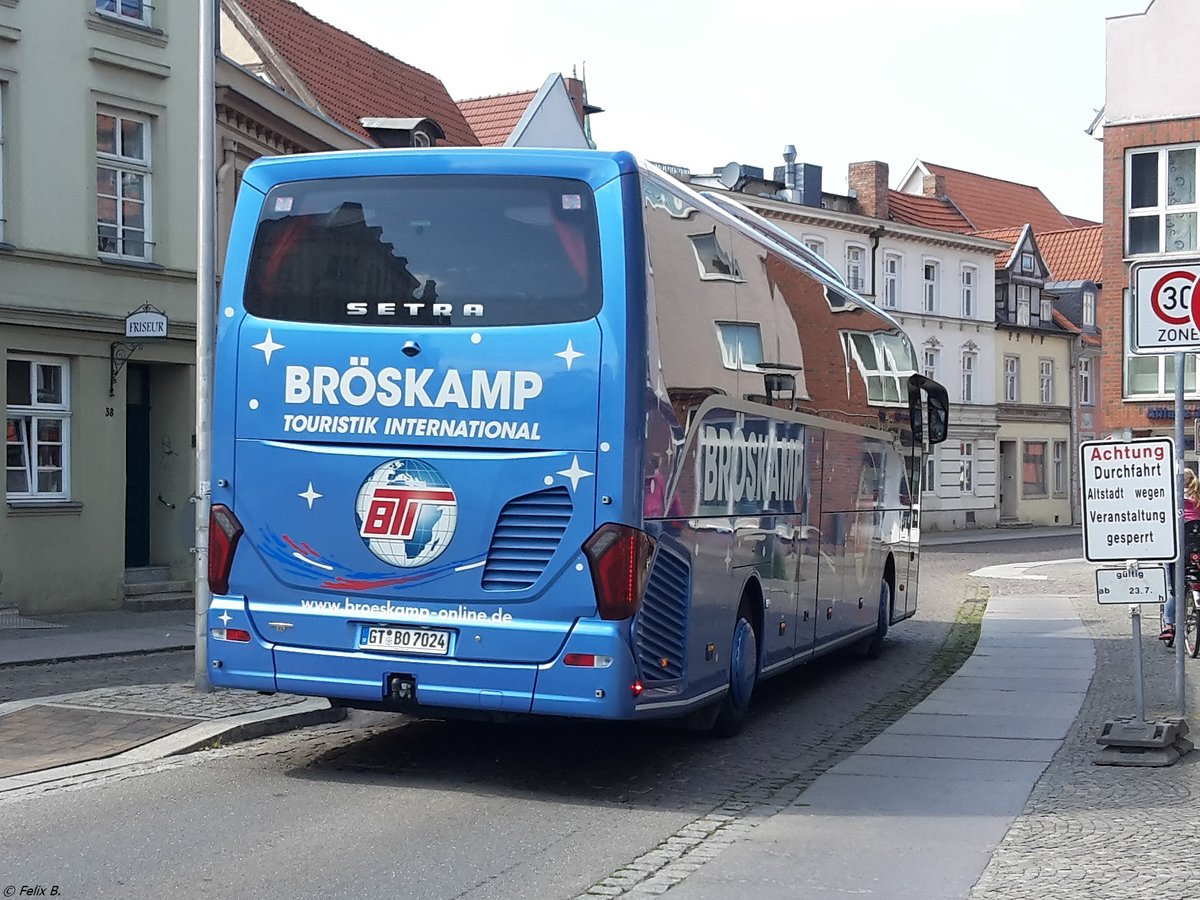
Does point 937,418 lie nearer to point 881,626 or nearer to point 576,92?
point 881,626

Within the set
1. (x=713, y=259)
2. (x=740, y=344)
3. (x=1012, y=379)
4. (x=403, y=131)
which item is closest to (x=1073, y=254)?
(x=1012, y=379)

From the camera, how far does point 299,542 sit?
9.38m

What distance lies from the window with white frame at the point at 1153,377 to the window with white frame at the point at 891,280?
14.9 meters

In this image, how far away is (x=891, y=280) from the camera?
5719 cm

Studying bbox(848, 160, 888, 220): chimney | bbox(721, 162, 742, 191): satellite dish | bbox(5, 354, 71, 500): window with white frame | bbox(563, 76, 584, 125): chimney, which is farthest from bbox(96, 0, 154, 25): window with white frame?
bbox(848, 160, 888, 220): chimney

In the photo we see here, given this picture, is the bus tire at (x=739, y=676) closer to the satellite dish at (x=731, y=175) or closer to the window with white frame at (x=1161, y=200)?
the window with white frame at (x=1161, y=200)

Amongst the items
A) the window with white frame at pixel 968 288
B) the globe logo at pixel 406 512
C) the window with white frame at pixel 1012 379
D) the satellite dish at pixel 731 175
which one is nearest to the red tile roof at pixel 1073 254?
the window with white frame at pixel 1012 379

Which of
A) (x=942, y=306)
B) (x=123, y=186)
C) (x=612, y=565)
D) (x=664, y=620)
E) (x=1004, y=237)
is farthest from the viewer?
(x=1004, y=237)

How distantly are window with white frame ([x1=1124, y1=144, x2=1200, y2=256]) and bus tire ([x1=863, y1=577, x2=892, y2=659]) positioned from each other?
24967 mm

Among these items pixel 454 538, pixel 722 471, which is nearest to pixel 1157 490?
pixel 722 471

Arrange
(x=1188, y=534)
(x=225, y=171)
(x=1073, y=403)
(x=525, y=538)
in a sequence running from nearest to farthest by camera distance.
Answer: (x=525, y=538)
(x=1188, y=534)
(x=225, y=171)
(x=1073, y=403)

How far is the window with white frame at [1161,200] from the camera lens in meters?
40.0

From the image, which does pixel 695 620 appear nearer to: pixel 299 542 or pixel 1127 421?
pixel 299 542

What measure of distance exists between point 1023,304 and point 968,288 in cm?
435
